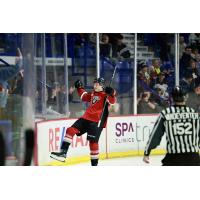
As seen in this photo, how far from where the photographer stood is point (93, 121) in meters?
8.47

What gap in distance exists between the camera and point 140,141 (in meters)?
8.38

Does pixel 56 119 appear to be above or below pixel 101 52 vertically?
below

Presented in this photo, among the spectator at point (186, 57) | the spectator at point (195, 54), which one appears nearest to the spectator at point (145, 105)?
the spectator at point (186, 57)

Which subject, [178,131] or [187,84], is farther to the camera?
[187,84]

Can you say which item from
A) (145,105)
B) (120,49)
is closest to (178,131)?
(145,105)

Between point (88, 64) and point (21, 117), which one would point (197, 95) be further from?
point (21, 117)

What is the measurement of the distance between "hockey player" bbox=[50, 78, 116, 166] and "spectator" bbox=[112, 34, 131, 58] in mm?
278

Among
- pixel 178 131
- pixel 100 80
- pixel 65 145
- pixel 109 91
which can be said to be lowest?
pixel 65 145

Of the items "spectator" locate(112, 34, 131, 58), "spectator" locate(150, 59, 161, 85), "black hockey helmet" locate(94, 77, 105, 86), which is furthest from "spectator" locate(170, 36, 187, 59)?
"black hockey helmet" locate(94, 77, 105, 86)

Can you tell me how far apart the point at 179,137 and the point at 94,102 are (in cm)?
87

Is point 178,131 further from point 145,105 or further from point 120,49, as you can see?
point 120,49

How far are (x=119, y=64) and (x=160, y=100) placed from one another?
20.3 inches

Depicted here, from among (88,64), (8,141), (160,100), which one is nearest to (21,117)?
(8,141)

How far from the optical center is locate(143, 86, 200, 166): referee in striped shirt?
27.2 ft
